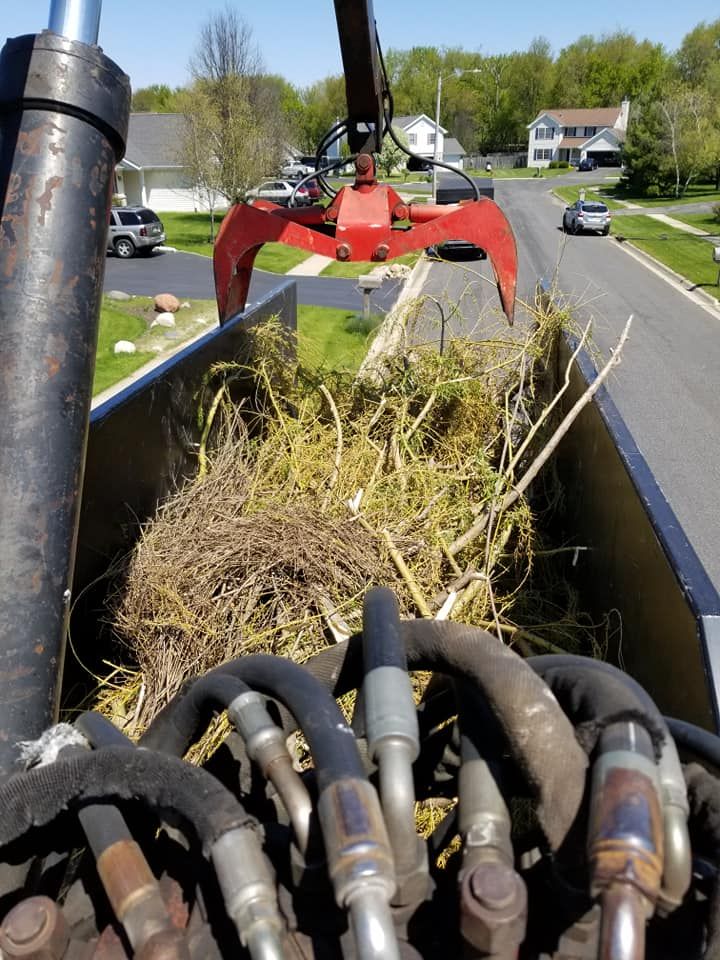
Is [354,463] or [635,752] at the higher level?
[635,752]

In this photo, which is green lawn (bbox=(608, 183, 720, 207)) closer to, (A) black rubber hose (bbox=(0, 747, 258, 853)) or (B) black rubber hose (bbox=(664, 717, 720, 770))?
(B) black rubber hose (bbox=(664, 717, 720, 770))

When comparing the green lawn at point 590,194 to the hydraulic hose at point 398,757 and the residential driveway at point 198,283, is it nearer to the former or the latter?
A: the residential driveway at point 198,283

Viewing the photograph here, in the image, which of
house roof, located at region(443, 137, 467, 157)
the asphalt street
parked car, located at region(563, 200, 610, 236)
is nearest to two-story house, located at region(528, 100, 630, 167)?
house roof, located at region(443, 137, 467, 157)

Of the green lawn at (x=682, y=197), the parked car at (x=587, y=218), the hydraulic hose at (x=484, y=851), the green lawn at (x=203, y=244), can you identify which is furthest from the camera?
the green lawn at (x=682, y=197)

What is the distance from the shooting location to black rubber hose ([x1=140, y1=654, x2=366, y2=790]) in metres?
0.95

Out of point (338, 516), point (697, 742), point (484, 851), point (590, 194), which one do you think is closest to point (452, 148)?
point (590, 194)

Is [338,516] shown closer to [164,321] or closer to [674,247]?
[164,321]

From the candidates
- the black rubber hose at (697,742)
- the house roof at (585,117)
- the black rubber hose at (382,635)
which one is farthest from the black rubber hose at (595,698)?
the house roof at (585,117)

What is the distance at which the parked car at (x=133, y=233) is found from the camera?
2517 cm

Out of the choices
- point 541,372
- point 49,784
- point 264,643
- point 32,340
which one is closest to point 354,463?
point 264,643

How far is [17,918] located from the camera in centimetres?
97

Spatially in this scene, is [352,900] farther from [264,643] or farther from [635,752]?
[264,643]

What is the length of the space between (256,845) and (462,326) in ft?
17.7

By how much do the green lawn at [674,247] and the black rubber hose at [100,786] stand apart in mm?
20893
